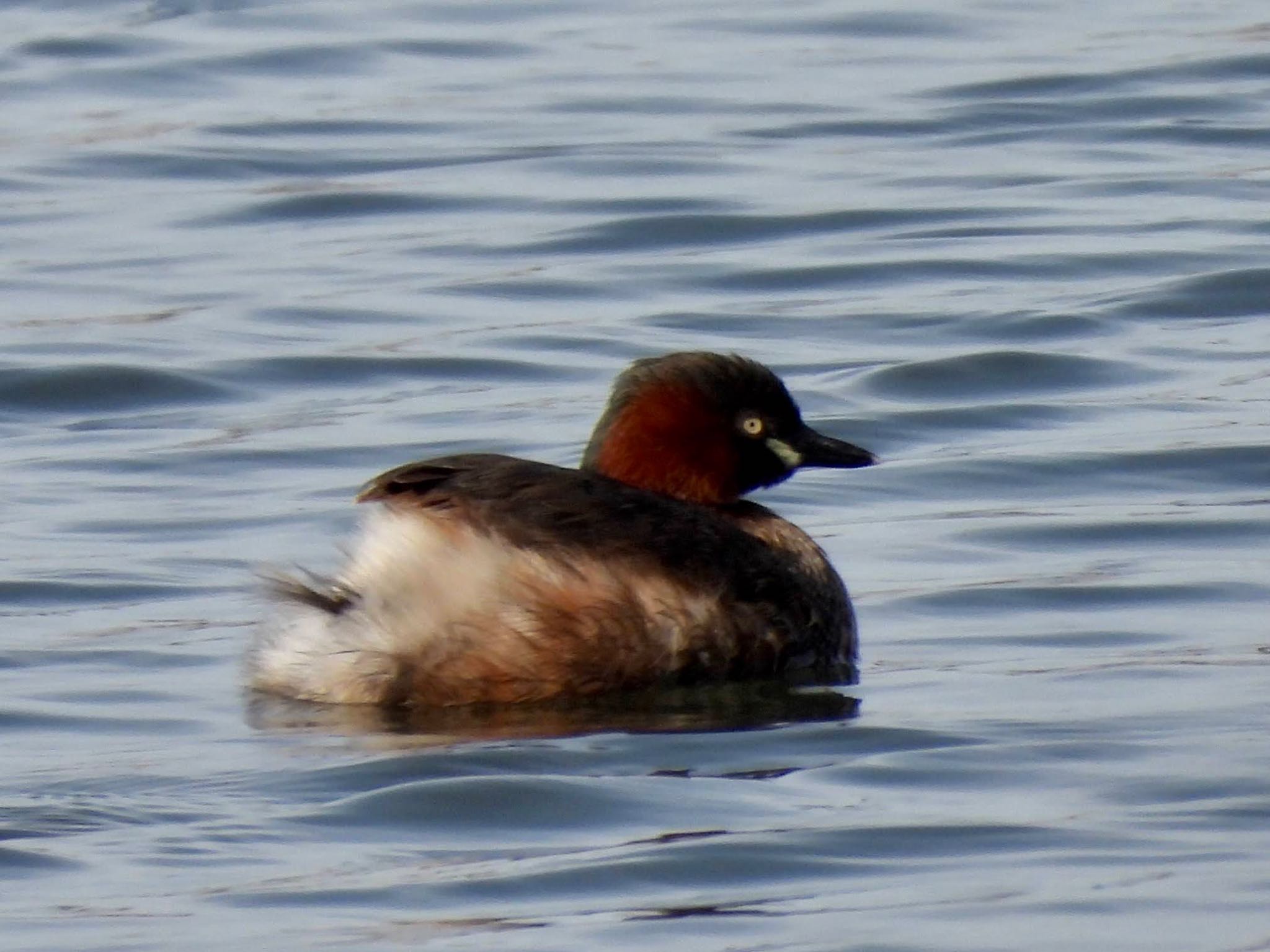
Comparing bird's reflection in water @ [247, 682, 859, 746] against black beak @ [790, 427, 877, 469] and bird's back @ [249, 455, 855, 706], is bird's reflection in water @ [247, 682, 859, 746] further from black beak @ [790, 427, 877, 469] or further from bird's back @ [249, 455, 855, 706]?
black beak @ [790, 427, 877, 469]

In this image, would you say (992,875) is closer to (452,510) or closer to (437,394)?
(452,510)

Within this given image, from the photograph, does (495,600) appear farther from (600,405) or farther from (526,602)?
(600,405)

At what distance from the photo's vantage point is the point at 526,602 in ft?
20.3

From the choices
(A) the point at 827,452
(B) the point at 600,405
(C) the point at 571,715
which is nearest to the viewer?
(C) the point at 571,715

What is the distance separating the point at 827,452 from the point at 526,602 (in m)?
1.19

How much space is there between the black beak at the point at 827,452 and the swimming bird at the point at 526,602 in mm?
551

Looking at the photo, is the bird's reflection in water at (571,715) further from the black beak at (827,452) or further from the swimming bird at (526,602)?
the black beak at (827,452)

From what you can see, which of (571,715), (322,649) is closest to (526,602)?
(571,715)

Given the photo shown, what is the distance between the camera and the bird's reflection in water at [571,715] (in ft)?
19.5

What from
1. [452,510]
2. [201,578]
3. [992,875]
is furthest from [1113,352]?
[992,875]

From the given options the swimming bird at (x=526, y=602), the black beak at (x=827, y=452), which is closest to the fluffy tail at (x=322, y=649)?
the swimming bird at (x=526, y=602)

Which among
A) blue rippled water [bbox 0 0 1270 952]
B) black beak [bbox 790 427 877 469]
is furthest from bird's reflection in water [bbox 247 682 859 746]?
black beak [bbox 790 427 877 469]

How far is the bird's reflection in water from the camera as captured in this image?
5.95m

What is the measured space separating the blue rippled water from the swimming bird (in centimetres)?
13
